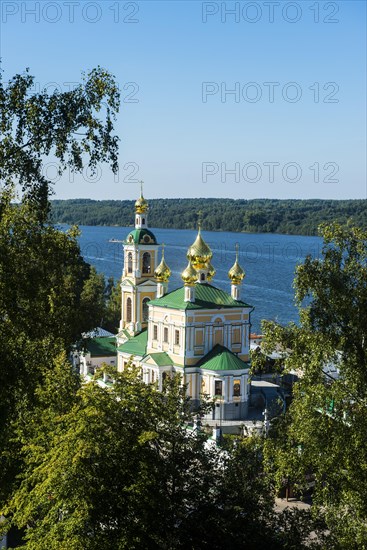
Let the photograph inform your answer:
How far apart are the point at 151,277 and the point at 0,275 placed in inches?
867

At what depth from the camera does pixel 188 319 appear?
85.8 ft

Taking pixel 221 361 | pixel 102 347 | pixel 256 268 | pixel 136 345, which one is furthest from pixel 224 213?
pixel 221 361

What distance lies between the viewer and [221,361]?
84.0 ft

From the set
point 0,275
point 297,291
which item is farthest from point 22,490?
point 297,291

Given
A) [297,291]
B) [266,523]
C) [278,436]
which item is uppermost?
[297,291]

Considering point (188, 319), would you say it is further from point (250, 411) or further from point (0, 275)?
point (0, 275)

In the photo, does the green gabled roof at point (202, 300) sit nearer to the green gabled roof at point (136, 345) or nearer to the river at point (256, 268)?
the green gabled roof at point (136, 345)

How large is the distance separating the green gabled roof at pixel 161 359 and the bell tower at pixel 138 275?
148 inches

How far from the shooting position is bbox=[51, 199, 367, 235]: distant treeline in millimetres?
103312

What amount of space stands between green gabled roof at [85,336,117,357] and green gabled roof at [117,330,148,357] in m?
2.80

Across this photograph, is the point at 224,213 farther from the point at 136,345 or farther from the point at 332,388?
the point at 332,388

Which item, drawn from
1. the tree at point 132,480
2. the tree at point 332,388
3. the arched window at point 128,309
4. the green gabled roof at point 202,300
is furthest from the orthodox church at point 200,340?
the tree at point 132,480

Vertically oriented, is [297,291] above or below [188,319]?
above

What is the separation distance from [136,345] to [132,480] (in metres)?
19.7
